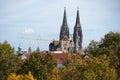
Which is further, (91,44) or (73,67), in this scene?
(91,44)

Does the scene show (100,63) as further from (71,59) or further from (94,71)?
(71,59)

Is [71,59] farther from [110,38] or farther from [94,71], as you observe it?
[110,38]

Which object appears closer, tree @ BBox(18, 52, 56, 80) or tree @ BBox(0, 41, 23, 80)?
tree @ BBox(18, 52, 56, 80)

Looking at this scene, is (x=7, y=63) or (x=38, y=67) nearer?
(x=38, y=67)

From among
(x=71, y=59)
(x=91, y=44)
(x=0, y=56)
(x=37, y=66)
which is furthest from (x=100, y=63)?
(x=0, y=56)

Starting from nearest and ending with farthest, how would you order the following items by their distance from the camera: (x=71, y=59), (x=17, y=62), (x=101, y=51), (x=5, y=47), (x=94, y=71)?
1. (x=94, y=71)
2. (x=71, y=59)
3. (x=101, y=51)
4. (x=17, y=62)
5. (x=5, y=47)

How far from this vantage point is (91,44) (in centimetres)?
9075

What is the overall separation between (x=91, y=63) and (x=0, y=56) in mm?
28545

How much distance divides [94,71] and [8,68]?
23.6 meters

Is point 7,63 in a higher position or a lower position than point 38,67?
higher

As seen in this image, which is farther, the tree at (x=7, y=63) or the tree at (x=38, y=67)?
the tree at (x=7, y=63)

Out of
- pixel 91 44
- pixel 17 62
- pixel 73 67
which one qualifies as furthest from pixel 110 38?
pixel 73 67

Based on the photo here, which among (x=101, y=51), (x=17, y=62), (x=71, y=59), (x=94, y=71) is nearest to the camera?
(x=94, y=71)

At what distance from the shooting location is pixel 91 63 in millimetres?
69500
